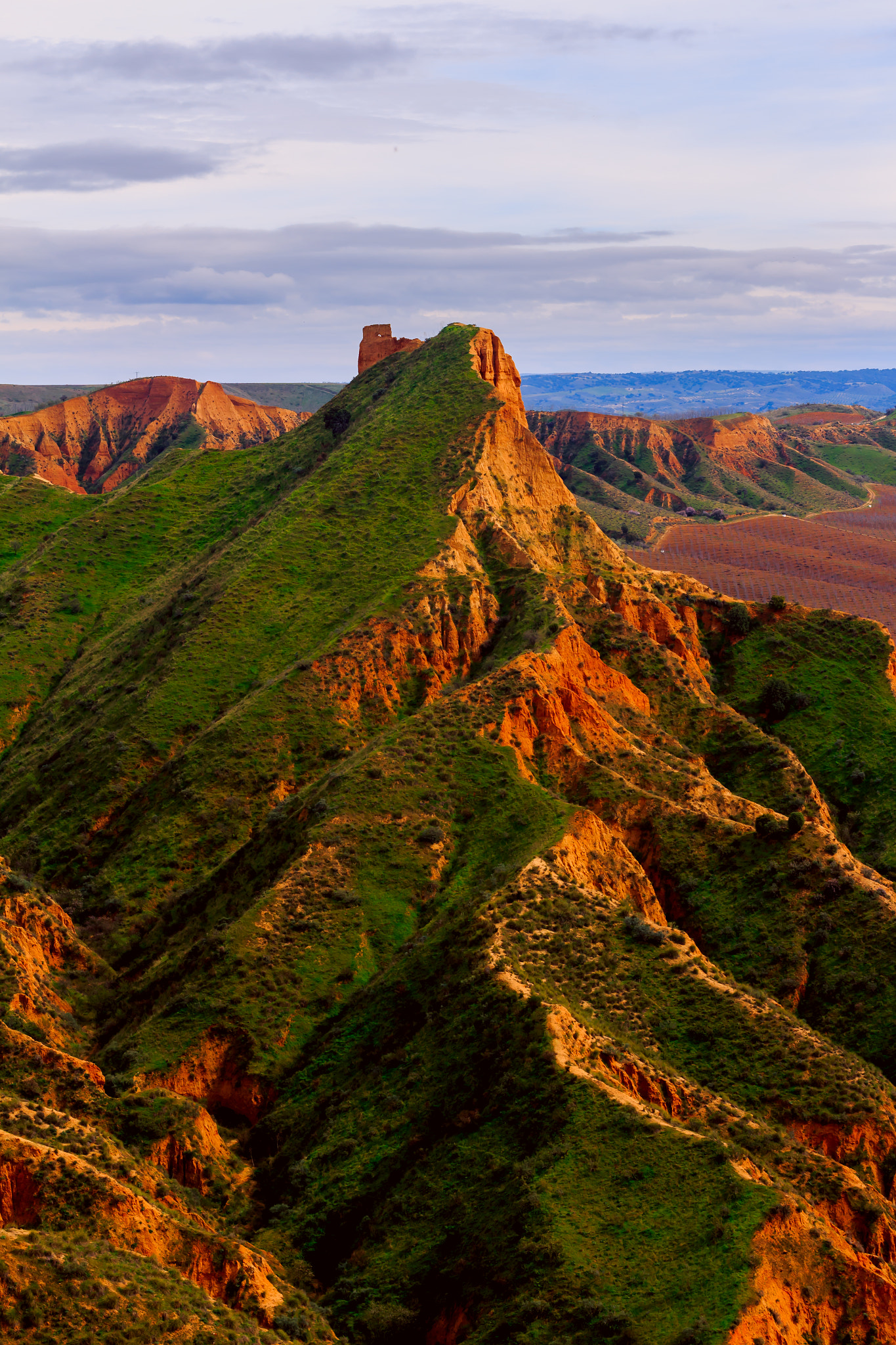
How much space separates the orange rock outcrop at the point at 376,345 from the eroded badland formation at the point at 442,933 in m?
28.0

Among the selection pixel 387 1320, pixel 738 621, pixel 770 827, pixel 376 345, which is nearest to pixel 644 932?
pixel 770 827

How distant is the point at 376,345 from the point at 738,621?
5926 centimetres

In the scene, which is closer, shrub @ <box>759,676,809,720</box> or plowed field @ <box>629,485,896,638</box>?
shrub @ <box>759,676,809,720</box>

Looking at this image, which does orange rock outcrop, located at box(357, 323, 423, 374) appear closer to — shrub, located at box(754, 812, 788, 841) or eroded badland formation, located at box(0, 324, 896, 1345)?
eroded badland formation, located at box(0, 324, 896, 1345)

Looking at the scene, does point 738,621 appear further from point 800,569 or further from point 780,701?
point 800,569

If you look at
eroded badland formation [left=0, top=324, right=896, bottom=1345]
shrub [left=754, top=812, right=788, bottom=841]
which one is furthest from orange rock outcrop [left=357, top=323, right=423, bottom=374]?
shrub [left=754, top=812, right=788, bottom=841]

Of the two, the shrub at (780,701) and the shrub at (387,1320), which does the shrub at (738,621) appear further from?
the shrub at (387,1320)

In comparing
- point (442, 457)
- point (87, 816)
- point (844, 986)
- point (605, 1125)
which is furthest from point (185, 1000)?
point (442, 457)

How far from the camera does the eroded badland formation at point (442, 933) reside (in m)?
38.6

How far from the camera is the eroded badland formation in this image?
38625mm

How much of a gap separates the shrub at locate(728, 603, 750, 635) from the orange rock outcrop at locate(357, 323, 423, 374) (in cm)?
5327

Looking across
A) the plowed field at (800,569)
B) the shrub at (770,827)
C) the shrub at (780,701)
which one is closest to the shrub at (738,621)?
the shrub at (780,701)

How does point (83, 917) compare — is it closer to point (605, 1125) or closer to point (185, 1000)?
point (185, 1000)

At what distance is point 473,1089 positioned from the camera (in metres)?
47.7
